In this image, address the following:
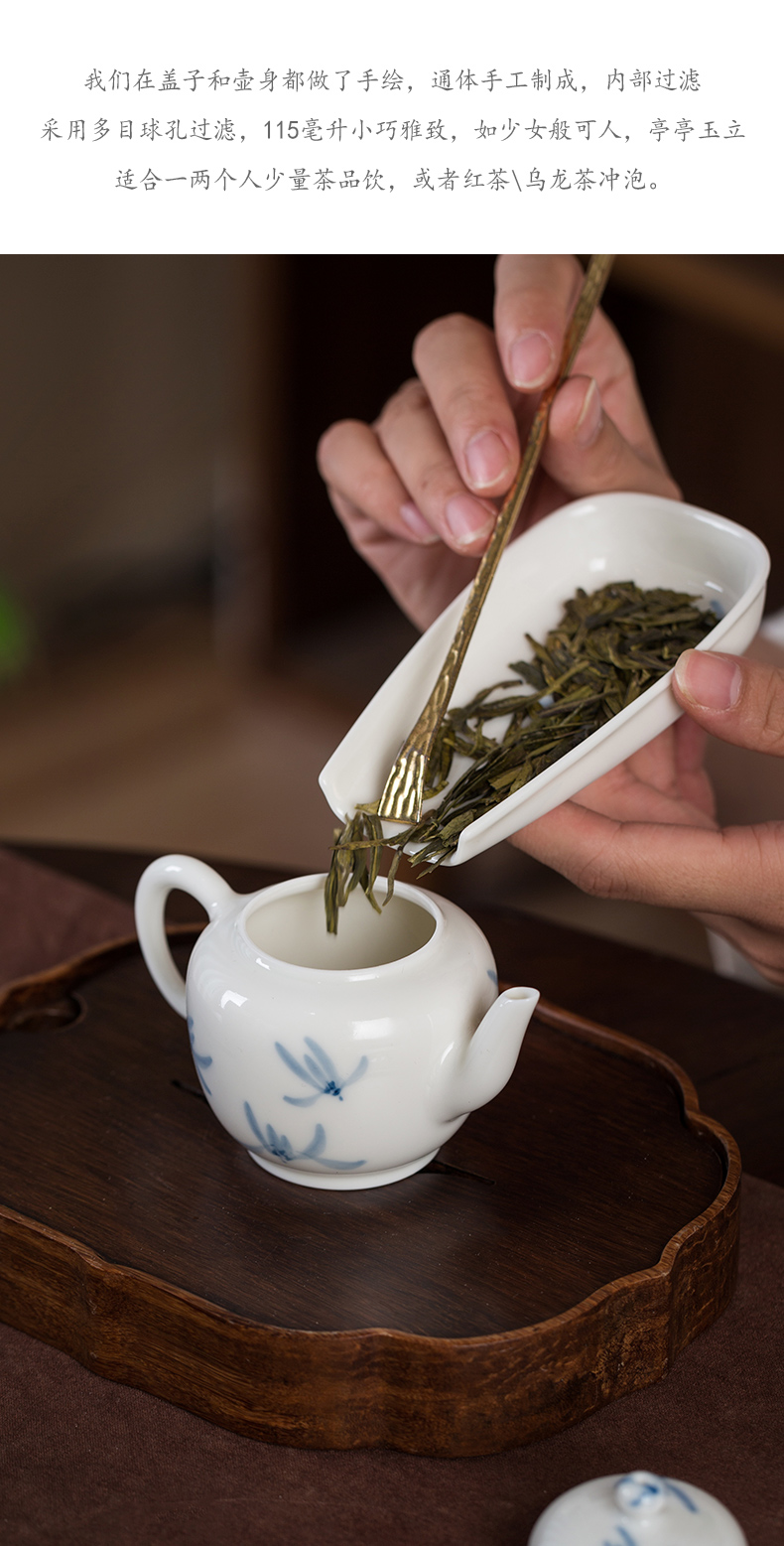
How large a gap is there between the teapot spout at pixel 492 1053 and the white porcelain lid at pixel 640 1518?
0.25 meters

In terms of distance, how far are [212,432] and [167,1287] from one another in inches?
146

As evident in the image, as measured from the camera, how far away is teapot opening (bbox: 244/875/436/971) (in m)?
0.99

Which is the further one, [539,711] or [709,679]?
[539,711]

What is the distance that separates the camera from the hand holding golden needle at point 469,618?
1.07 metres

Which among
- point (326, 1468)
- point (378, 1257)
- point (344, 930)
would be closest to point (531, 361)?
point (344, 930)

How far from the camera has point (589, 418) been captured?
136cm

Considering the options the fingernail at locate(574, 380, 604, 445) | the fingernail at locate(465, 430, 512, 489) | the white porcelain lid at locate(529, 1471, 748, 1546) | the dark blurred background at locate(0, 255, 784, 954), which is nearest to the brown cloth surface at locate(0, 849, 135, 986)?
the fingernail at locate(465, 430, 512, 489)

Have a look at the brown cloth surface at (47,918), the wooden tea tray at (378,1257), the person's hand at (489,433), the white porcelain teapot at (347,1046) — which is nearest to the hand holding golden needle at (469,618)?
the person's hand at (489,433)

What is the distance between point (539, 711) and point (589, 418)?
333mm

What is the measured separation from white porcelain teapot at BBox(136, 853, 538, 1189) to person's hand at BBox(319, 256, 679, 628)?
1.70 feet
